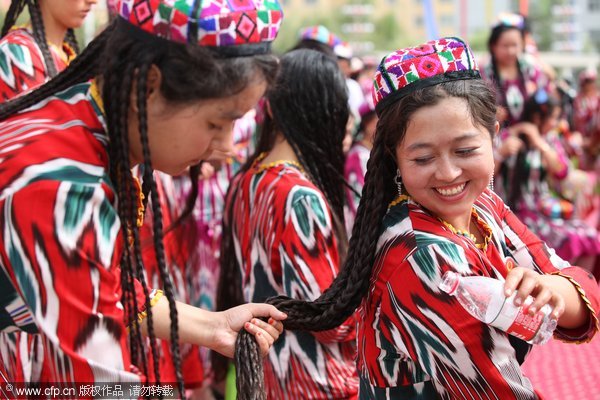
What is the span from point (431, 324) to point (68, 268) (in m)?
0.81

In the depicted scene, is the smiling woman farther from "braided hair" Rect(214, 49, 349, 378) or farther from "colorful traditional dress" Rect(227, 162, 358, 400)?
"braided hair" Rect(214, 49, 349, 378)

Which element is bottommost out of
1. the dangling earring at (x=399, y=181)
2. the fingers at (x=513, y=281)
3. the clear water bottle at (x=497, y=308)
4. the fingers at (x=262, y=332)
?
the fingers at (x=262, y=332)

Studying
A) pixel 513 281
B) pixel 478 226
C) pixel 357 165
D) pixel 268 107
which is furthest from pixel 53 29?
pixel 513 281

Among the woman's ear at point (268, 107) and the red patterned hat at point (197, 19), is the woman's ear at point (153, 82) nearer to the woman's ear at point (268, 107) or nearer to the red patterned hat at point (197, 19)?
the red patterned hat at point (197, 19)

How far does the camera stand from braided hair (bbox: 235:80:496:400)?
2.08 meters

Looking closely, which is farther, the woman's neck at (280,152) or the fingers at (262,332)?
the woman's neck at (280,152)

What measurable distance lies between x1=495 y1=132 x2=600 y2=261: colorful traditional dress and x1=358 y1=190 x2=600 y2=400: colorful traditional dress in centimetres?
349

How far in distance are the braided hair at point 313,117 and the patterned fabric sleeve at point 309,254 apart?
0.77 ft

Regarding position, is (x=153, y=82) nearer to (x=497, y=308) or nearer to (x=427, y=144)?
(x=427, y=144)

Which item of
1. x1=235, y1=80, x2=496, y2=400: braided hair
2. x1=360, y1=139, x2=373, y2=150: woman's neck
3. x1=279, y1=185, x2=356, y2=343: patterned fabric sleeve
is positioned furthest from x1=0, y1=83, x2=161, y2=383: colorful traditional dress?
x1=360, y1=139, x2=373, y2=150: woman's neck

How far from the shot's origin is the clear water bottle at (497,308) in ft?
6.16

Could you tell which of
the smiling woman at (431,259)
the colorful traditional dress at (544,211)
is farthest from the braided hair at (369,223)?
the colorful traditional dress at (544,211)

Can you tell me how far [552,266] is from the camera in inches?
90.5

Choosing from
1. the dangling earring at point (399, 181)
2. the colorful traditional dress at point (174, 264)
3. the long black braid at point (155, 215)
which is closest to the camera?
the long black braid at point (155, 215)
